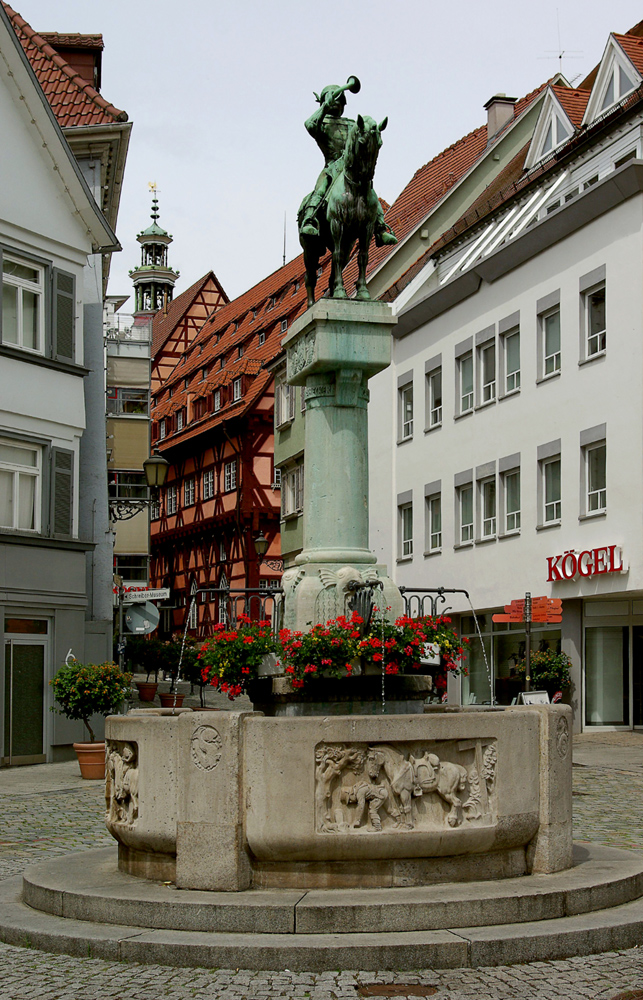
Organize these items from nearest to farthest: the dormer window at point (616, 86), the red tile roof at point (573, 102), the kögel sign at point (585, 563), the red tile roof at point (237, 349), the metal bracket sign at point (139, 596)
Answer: the metal bracket sign at point (139, 596) < the kögel sign at point (585, 563) < the dormer window at point (616, 86) < the red tile roof at point (573, 102) < the red tile roof at point (237, 349)

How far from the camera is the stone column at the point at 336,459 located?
34.9ft

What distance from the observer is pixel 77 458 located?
77.5 feet

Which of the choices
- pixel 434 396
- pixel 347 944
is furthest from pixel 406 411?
pixel 347 944

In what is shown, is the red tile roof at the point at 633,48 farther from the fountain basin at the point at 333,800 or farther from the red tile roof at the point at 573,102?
the fountain basin at the point at 333,800

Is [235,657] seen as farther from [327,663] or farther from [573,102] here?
[573,102]

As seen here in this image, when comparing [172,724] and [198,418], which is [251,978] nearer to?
[172,724]

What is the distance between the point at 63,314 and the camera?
2350 centimetres

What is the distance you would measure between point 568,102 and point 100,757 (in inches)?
778

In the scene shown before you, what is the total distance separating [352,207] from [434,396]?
24.5 meters

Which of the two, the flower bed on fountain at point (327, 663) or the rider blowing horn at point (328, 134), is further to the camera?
the rider blowing horn at point (328, 134)

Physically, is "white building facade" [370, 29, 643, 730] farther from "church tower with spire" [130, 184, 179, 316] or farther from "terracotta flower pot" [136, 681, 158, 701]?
"church tower with spire" [130, 184, 179, 316]

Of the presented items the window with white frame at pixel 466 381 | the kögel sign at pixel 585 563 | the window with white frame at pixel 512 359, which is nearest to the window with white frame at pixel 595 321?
the window with white frame at pixel 512 359

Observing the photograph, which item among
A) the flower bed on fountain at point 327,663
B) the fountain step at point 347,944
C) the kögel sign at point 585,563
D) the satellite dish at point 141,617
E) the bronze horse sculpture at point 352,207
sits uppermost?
the bronze horse sculpture at point 352,207

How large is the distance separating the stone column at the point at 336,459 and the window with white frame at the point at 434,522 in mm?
23940
